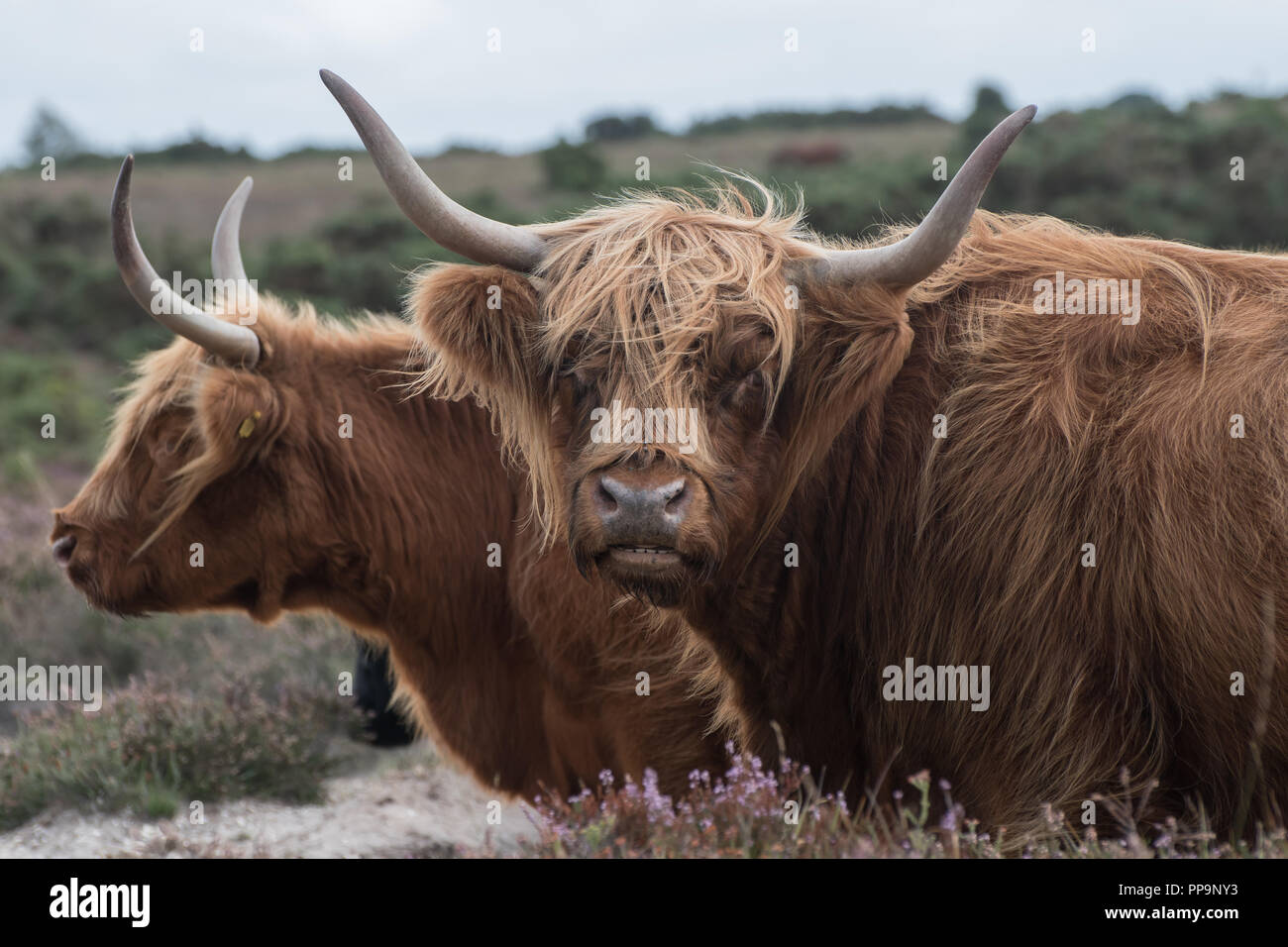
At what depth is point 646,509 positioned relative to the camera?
8.61ft

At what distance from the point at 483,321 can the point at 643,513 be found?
0.81m

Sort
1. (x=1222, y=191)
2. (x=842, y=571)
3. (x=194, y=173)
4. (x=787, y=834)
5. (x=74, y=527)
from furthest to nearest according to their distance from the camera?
(x=194, y=173) < (x=1222, y=191) < (x=74, y=527) < (x=842, y=571) < (x=787, y=834)

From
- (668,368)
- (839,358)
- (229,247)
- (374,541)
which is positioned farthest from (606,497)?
(229,247)

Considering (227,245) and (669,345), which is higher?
(227,245)

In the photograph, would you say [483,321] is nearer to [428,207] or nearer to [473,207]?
[428,207]

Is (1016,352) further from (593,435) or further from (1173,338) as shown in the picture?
(593,435)

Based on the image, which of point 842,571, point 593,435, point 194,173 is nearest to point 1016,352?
point 842,571

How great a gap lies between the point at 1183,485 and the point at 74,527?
3579 mm

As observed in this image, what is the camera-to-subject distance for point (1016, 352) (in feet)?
10.2

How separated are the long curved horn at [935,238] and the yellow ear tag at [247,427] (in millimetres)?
2100

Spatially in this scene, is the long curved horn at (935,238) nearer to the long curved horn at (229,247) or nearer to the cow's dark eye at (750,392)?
the cow's dark eye at (750,392)

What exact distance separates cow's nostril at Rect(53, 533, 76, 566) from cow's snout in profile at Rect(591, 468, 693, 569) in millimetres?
2519

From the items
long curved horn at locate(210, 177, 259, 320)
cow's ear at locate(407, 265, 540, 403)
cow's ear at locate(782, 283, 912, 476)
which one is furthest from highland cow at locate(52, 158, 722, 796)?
cow's ear at locate(782, 283, 912, 476)

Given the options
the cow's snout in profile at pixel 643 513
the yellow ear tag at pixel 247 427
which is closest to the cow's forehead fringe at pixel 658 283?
the cow's snout in profile at pixel 643 513
